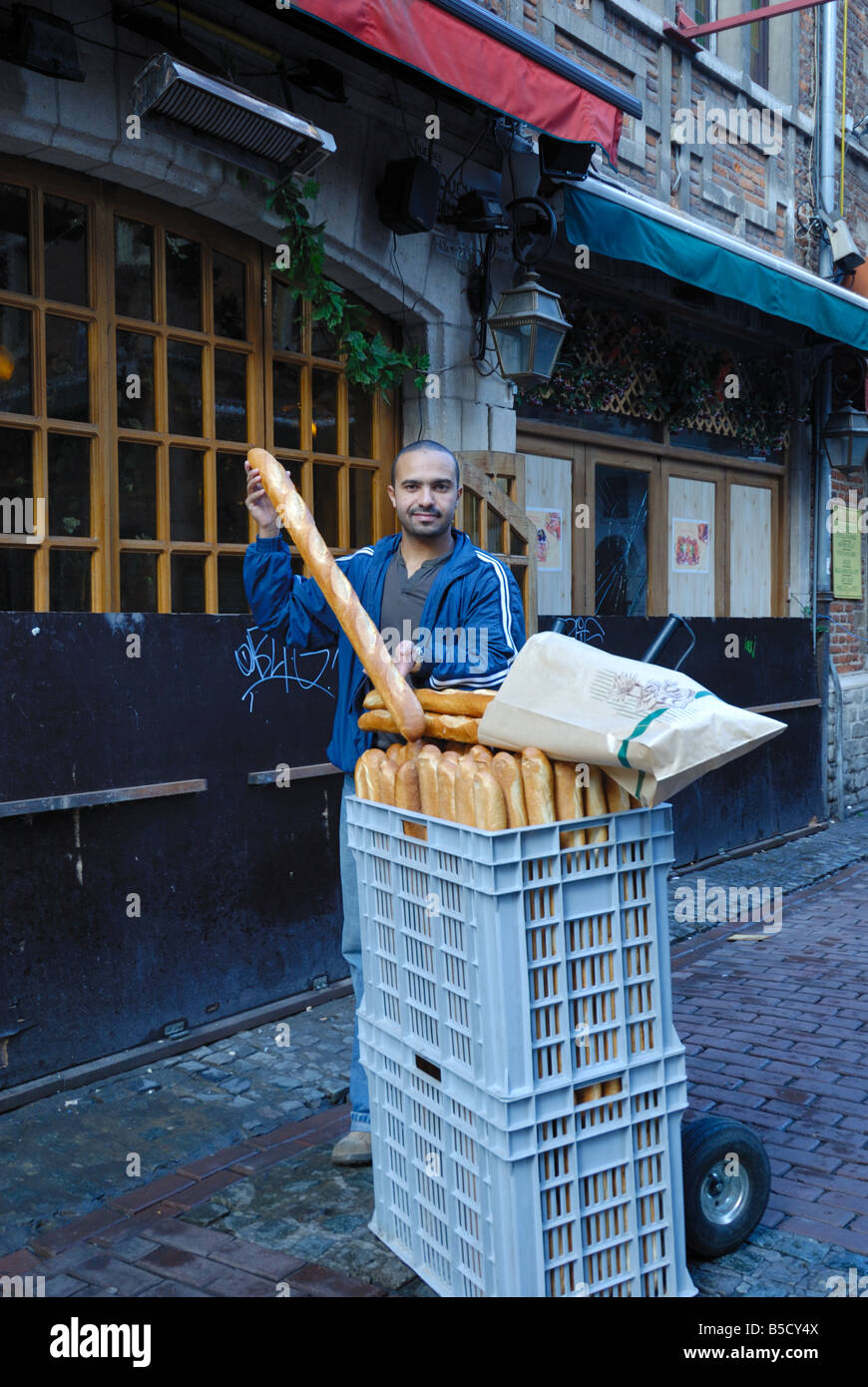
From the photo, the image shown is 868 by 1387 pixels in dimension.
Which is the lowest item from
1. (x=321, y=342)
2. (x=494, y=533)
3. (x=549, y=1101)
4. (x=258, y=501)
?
(x=549, y=1101)

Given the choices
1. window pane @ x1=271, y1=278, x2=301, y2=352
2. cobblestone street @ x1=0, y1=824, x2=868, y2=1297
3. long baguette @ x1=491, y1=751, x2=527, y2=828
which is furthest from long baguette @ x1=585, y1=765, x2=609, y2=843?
window pane @ x1=271, y1=278, x2=301, y2=352

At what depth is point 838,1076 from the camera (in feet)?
15.3

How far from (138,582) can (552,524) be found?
3.35m

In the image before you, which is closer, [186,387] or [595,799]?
[595,799]

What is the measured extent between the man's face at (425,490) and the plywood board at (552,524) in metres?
4.28

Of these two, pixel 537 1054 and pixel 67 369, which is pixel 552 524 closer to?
pixel 67 369

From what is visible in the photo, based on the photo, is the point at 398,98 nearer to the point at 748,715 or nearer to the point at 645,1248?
the point at 748,715

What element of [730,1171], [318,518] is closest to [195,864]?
[318,518]

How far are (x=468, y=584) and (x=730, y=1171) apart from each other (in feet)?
5.56

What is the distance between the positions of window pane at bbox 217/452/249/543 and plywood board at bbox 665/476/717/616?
14.0 ft

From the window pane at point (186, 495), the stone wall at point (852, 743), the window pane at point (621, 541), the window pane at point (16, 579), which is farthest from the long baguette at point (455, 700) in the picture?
the stone wall at point (852, 743)

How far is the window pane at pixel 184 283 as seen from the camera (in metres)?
5.50

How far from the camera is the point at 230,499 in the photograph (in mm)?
5801

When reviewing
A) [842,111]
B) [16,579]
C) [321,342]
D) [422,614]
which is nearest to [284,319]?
[321,342]
